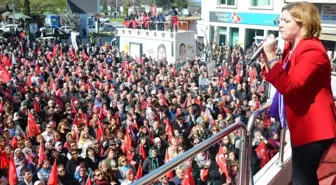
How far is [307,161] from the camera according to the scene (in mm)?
2162

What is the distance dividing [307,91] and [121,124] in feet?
26.7

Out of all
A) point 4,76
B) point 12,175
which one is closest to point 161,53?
point 4,76

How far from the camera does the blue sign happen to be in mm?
28414

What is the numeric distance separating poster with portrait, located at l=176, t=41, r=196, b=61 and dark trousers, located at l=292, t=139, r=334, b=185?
21930mm

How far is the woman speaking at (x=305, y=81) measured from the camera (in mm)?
1937

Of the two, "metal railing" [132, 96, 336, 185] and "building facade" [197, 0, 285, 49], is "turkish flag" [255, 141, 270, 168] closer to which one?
"metal railing" [132, 96, 336, 185]

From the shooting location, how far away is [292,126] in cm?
211

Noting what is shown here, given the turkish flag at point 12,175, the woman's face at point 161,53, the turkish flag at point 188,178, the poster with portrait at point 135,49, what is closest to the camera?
the turkish flag at point 188,178

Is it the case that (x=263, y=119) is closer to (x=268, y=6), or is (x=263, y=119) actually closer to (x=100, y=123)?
(x=100, y=123)

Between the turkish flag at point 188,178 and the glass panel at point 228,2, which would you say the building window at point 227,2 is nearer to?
the glass panel at point 228,2

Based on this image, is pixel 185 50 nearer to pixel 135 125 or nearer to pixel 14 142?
pixel 135 125

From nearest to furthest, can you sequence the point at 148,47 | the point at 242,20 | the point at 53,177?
the point at 53,177 → the point at 148,47 → the point at 242,20

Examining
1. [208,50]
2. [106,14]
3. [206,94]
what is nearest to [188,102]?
[206,94]

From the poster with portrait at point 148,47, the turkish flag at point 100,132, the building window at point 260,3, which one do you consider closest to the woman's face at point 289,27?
the turkish flag at point 100,132
